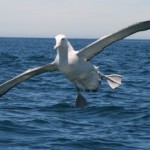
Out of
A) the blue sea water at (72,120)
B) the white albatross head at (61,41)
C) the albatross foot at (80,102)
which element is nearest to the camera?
the white albatross head at (61,41)

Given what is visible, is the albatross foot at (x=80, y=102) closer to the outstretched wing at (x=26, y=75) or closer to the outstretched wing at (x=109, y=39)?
the outstretched wing at (x=26, y=75)

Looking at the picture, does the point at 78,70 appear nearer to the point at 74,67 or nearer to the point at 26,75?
the point at 74,67

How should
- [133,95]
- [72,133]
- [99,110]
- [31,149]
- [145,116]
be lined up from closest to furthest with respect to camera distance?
[31,149] < [72,133] < [145,116] < [99,110] < [133,95]

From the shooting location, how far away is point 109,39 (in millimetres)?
11594

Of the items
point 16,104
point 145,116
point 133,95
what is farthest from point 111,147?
point 133,95

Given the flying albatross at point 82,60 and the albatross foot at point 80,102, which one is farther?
the albatross foot at point 80,102

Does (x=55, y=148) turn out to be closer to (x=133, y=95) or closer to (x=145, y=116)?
(x=145, y=116)

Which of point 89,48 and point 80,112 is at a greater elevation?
point 89,48

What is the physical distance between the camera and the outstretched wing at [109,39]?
11227 millimetres

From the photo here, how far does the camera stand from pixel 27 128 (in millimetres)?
18641

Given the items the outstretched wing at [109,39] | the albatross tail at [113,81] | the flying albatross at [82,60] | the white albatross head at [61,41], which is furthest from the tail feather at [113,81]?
the white albatross head at [61,41]

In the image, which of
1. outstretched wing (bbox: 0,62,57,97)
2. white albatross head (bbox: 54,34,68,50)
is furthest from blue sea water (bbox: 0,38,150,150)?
white albatross head (bbox: 54,34,68,50)

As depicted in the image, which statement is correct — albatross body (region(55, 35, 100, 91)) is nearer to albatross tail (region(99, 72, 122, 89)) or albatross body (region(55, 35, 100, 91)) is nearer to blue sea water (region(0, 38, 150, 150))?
albatross tail (region(99, 72, 122, 89))

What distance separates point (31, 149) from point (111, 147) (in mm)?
2418
